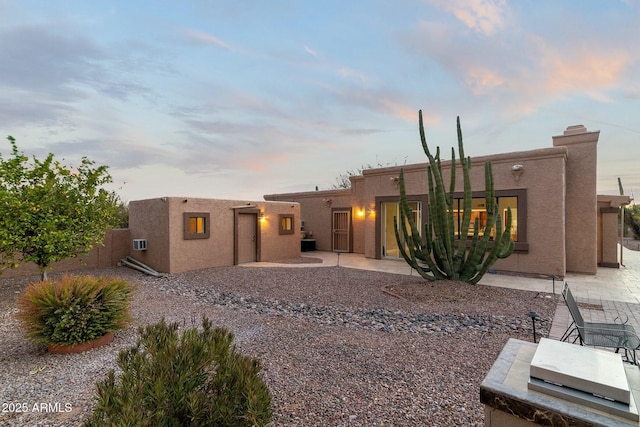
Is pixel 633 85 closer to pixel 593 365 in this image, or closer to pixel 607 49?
pixel 607 49

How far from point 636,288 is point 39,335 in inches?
459

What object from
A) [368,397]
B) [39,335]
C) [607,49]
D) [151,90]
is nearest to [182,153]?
[151,90]

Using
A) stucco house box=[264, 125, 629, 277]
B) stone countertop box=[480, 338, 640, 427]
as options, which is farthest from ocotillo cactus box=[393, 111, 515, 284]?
stone countertop box=[480, 338, 640, 427]

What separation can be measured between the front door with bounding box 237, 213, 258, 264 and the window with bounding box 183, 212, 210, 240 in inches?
54.4

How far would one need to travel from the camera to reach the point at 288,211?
13.3 m

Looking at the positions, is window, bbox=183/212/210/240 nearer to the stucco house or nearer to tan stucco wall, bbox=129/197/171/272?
tan stucco wall, bbox=129/197/171/272

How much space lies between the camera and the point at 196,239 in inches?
408

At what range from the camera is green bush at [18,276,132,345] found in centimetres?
370

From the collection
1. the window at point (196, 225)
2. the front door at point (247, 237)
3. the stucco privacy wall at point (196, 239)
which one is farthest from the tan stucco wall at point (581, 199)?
the window at point (196, 225)

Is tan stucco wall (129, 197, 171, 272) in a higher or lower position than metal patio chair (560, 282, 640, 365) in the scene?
higher

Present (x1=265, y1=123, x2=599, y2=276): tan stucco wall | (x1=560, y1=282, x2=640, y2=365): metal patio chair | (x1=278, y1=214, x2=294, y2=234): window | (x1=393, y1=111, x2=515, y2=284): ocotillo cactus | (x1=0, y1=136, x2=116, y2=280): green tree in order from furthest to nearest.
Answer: (x1=278, y1=214, x2=294, y2=234): window, (x1=265, y1=123, x2=599, y2=276): tan stucco wall, (x1=393, y1=111, x2=515, y2=284): ocotillo cactus, (x1=0, y1=136, x2=116, y2=280): green tree, (x1=560, y1=282, x2=640, y2=365): metal patio chair

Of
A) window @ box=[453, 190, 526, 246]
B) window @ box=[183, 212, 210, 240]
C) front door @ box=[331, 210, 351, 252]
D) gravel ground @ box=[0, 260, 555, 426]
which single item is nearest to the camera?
gravel ground @ box=[0, 260, 555, 426]

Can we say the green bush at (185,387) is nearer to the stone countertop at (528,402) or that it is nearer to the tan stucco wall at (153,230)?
the stone countertop at (528,402)

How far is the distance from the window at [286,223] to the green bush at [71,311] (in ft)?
29.4
